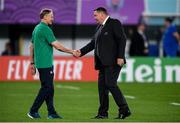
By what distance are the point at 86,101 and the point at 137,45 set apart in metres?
A: 9.65

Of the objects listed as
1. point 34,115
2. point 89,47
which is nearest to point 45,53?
point 89,47

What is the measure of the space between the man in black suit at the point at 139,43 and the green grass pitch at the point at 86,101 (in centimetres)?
232

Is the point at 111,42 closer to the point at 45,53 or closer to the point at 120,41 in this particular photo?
the point at 120,41

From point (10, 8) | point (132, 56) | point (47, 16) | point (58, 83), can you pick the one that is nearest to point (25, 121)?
point (47, 16)

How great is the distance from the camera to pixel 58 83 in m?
28.8

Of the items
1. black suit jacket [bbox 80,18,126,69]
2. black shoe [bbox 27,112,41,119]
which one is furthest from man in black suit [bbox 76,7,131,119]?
black shoe [bbox 27,112,41,119]

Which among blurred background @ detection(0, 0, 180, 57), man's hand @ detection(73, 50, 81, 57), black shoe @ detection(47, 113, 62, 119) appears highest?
blurred background @ detection(0, 0, 180, 57)

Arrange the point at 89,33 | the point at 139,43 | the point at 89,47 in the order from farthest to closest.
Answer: the point at 89,33 < the point at 139,43 < the point at 89,47

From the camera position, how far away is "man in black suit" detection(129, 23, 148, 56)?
99.7 feet

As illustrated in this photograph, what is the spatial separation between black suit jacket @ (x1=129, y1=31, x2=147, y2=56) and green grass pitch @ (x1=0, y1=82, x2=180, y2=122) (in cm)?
233

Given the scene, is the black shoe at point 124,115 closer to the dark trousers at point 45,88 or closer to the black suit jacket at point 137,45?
the dark trousers at point 45,88

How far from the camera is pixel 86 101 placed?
70.1 feet

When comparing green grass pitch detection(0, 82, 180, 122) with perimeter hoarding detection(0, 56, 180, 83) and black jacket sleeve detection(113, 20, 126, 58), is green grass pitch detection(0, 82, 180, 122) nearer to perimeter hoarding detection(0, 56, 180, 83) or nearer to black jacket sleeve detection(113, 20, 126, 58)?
perimeter hoarding detection(0, 56, 180, 83)

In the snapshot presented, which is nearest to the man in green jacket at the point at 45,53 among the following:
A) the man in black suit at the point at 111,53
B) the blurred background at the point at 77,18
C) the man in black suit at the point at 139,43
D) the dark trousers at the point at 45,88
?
the dark trousers at the point at 45,88
